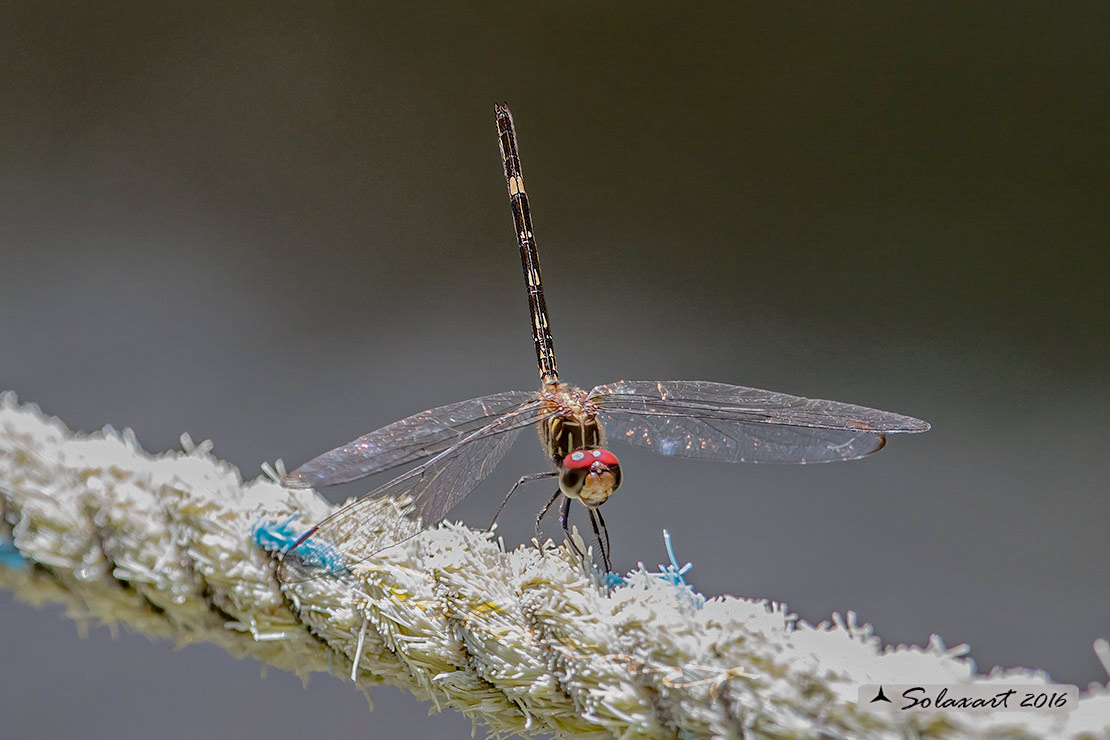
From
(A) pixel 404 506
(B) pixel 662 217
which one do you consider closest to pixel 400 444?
(A) pixel 404 506

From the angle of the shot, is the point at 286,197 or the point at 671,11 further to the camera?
the point at 671,11

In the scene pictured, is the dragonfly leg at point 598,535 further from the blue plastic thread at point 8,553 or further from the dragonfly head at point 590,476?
the blue plastic thread at point 8,553

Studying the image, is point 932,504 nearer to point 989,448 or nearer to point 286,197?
point 989,448

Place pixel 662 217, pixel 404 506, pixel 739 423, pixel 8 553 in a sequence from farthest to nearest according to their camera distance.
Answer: pixel 662 217 < pixel 739 423 < pixel 404 506 < pixel 8 553

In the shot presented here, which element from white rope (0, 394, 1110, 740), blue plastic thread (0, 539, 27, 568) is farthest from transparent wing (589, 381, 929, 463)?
blue plastic thread (0, 539, 27, 568)

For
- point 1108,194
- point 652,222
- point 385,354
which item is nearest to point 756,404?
point 385,354

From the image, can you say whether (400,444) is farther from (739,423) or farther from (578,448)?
(739,423)

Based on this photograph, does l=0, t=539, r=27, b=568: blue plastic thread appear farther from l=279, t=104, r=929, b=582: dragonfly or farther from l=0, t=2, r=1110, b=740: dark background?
l=0, t=2, r=1110, b=740: dark background
